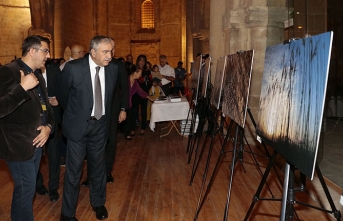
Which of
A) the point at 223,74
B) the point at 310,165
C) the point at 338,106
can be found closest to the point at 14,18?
the point at 338,106

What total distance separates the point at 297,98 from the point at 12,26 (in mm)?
20578

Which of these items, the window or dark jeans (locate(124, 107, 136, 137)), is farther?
the window

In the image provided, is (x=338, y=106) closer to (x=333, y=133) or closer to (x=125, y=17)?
(x=333, y=133)

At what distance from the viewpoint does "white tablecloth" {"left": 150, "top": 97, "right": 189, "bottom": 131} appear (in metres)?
7.68

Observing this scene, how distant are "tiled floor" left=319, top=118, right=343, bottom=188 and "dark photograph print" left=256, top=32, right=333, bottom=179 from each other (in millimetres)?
2269

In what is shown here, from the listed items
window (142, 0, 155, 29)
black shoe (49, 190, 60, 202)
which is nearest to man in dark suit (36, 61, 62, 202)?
black shoe (49, 190, 60, 202)

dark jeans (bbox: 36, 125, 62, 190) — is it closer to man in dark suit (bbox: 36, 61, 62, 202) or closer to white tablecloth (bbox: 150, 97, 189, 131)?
man in dark suit (bbox: 36, 61, 62, 202)

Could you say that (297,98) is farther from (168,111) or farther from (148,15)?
(148,15)

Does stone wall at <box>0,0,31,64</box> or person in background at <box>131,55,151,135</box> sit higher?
stone wall at <box>0,0,31,64</box>

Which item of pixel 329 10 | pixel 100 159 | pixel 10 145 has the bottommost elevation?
pixel 100 159

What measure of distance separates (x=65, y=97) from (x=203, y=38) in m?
12.7

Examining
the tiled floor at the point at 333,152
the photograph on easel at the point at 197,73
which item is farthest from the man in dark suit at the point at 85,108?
the tiled floor at the point at 333,152

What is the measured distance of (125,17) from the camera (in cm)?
2489

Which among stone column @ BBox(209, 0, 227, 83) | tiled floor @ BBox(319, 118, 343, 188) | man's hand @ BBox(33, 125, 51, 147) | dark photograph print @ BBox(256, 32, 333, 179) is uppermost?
stone column @ BBox(209, 0, 227, 83)
